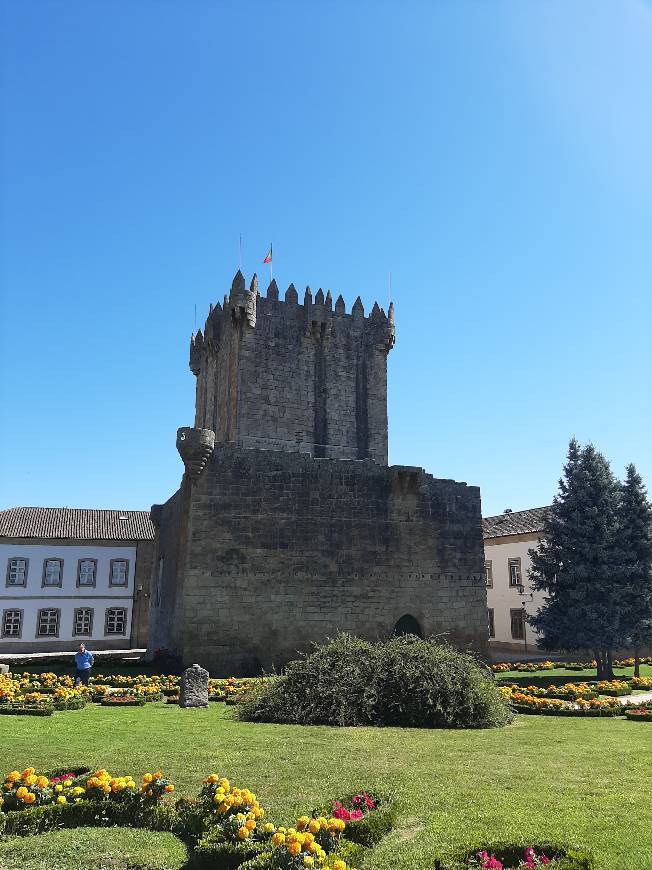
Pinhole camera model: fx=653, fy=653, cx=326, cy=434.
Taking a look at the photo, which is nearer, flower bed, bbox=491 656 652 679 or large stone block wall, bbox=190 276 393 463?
flower bed, bbox=491 656 652 679

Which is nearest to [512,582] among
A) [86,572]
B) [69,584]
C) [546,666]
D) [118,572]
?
[546,666]

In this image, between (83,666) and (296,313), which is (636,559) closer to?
(296,313)

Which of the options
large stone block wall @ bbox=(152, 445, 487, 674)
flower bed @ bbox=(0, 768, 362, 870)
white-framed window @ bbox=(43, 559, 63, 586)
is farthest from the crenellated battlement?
flower bed @ bbox=(0, 768, 362, 870)

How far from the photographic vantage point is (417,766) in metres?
8.29

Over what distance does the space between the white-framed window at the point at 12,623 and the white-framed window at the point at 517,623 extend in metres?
28.1

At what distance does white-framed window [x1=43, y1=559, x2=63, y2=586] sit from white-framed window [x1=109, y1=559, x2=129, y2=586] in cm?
287

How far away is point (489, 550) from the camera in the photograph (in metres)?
40.9

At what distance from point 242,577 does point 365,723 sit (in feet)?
29.3

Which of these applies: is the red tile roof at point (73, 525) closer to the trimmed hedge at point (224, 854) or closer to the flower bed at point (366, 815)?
the flower bed at point (366, 815)

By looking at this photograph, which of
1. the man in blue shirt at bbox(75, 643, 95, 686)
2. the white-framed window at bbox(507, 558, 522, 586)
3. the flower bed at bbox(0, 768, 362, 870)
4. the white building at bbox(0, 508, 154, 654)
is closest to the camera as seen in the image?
the flower bed at bbox(0, 768, 362, 870)

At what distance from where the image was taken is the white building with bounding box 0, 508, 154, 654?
123ft

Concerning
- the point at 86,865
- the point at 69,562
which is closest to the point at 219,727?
the point at 86,865

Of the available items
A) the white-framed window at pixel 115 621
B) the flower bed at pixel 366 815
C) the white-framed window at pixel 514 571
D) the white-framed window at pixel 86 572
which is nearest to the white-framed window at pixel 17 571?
the white-framed window at pixel 86 572

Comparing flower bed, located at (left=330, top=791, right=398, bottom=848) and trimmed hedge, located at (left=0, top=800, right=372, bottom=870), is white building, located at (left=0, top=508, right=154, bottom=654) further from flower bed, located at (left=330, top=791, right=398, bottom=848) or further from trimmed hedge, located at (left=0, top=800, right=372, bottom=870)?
flower bed, located at (left=330, top=791, right=398, bottom=848)
